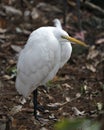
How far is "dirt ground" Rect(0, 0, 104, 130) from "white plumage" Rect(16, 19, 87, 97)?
46cm

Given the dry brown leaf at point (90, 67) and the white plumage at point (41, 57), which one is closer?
the white plumage at point (41, 57)

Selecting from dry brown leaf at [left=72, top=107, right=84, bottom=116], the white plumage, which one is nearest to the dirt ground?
dry brown leaf at [left=72, top=107, right=84, bottom=116]

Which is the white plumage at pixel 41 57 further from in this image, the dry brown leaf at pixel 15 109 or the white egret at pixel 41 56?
the dry brown leaf at pixel 15 109

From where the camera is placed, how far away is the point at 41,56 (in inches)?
140

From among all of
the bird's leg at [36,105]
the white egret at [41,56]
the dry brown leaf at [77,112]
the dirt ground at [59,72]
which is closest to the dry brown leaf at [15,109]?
the dirt ground at [59,72]

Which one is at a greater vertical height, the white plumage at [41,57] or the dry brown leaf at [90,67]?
the white plumage at [41,57]

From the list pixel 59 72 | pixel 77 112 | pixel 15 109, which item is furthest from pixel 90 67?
pixel 15 109

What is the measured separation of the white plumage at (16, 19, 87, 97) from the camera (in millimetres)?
3547

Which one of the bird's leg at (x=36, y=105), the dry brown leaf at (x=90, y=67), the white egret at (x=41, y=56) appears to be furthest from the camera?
the dry brown leaf at (x=90, y=67)

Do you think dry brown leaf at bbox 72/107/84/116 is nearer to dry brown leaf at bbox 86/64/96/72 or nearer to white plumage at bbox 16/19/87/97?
white plumage at bbox 16/19/87/97

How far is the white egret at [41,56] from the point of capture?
11.6 ft

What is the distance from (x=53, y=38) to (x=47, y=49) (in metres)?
0.13

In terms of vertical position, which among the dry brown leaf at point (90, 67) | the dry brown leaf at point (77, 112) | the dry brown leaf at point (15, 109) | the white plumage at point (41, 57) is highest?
the white plumage at point (41, 57)

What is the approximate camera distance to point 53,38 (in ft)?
11.8
